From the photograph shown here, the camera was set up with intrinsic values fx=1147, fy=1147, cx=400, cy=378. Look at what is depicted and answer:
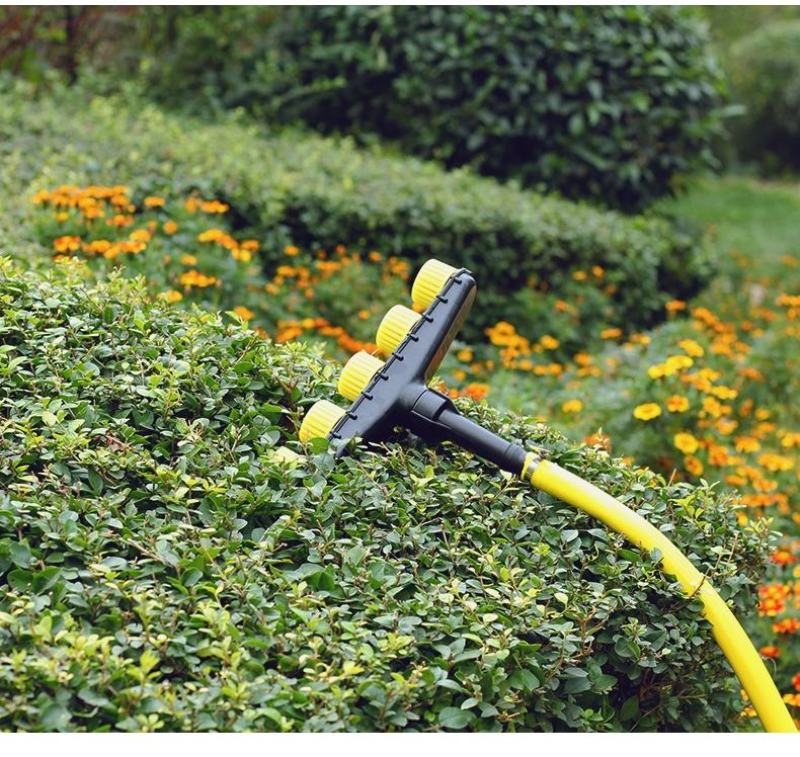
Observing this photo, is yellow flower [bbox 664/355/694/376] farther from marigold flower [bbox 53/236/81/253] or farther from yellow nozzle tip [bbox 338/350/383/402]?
marigold flower [bbox 53/236/81/253]

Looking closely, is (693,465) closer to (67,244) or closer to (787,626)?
(787,626)

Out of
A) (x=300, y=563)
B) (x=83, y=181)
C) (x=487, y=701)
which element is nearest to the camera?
(x=487, y=701)

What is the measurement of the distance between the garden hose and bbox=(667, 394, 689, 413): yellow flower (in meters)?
1.63

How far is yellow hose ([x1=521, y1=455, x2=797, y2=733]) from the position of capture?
2.23 m

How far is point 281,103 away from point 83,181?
320cm

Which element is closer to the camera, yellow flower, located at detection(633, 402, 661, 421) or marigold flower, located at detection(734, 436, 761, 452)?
yellow flower, located at detection(633, 402, 661, 421)

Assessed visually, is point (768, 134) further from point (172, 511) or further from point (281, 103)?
point (172, 511)

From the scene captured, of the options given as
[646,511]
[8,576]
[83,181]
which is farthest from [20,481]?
[83,181]

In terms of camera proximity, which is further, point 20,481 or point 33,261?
point 33,261

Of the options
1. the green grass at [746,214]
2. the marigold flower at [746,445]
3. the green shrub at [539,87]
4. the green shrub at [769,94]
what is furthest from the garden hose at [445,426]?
the green shrub at [769,94]

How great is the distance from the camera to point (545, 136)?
7.11m

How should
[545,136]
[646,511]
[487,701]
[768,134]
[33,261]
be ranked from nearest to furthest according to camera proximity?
[487,701]
[646,511]
[33,261]
[545,136]
[768,134]

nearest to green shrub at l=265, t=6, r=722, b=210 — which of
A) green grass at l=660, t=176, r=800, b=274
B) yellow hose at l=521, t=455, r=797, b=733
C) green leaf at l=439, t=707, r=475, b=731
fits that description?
green grass at l=660, t=176, r=800, b=274

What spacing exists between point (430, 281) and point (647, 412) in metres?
1.64
